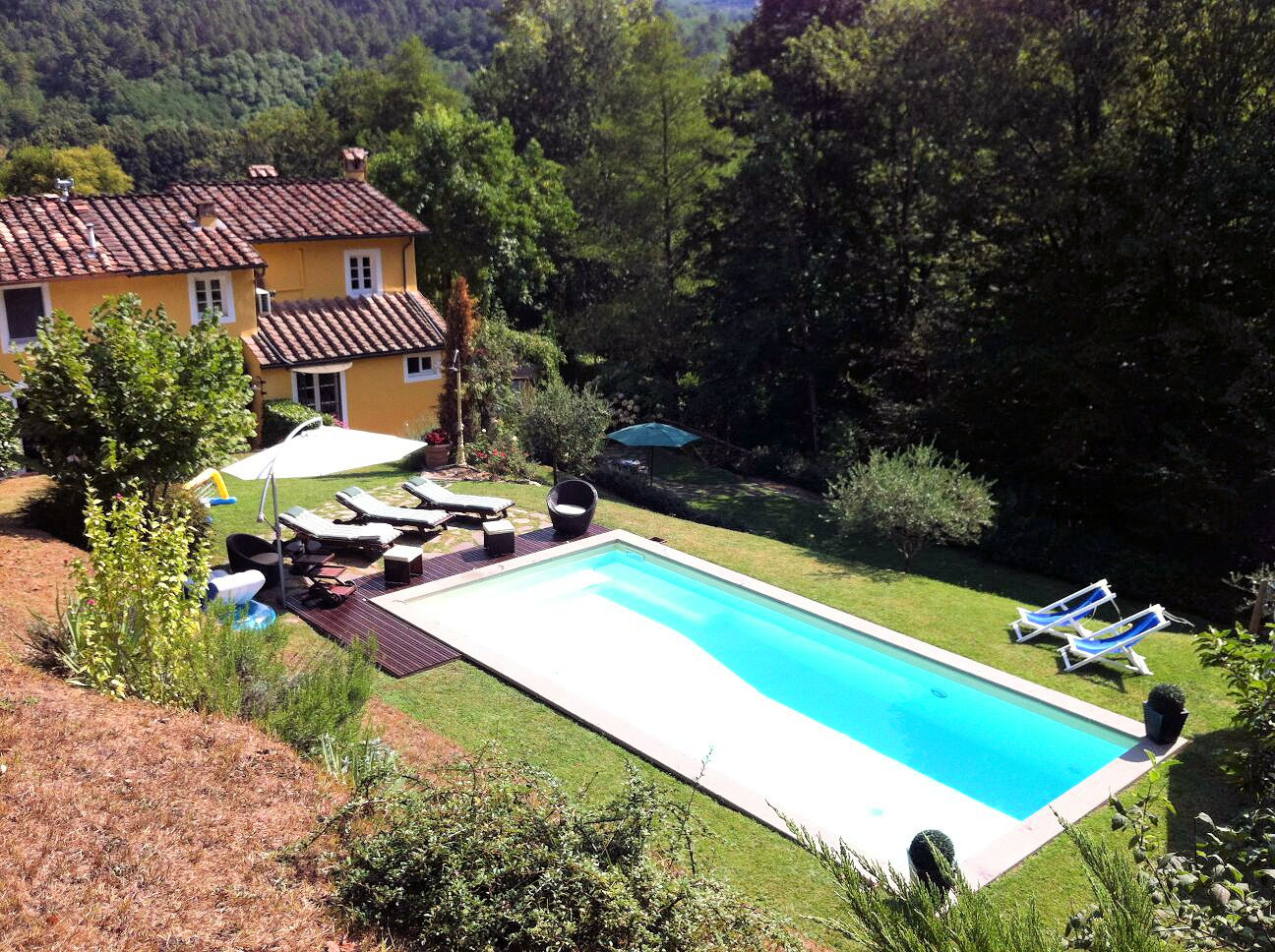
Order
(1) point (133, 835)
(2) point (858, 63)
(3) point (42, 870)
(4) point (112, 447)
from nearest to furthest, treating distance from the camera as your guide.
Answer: (3) point (42, 870), (1) point (133, 835), (4) point (112, 447), (2) point (858, 63)

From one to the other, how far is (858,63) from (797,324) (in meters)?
7.98

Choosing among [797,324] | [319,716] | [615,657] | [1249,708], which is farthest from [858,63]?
[319,716]

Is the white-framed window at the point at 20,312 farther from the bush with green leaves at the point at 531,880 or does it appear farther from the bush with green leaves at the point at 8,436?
the bush with green leaves at the point at 531,880

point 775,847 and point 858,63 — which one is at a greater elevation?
point 858,63

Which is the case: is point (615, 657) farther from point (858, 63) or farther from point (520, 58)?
point (520, 58)

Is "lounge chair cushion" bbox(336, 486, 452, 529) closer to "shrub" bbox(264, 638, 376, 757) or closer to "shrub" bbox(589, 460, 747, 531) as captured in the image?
"shrub" bbox(264, 638, 376, 757)

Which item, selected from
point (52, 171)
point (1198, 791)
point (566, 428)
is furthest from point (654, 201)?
point (52, 171)

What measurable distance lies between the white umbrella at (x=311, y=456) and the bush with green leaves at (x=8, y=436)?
4.00 m

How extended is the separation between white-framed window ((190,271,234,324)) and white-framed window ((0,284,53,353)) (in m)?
3.03

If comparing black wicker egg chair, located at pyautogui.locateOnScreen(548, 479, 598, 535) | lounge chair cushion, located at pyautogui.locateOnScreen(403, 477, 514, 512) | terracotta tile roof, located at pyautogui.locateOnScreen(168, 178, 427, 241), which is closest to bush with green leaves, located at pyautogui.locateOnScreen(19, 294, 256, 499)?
lounge chair cushion, located at pyautogui.locateOnScreen(403, 477, 514, 512)

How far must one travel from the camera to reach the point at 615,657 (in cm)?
1281

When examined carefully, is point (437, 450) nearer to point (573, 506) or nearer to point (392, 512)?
point (392, 512)

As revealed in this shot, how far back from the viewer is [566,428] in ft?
71.4

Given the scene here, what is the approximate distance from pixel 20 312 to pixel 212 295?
158 inches
